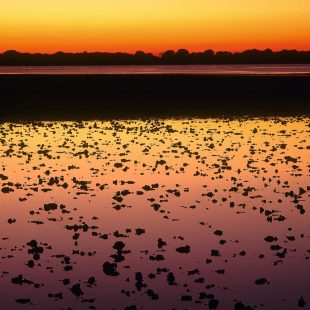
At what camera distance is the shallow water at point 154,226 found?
12250 mm

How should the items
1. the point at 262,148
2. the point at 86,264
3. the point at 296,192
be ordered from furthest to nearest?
the point at 262,148
the point at 296,192
the point at 86,264

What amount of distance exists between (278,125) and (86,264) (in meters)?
36.9

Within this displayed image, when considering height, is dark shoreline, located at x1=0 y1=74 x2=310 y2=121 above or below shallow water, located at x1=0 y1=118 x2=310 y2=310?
below

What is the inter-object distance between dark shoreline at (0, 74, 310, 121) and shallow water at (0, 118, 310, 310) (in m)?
27.2

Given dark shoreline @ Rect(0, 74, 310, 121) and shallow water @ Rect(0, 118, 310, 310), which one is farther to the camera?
dark shoreline @ Rect(0, 74, 310, 121)

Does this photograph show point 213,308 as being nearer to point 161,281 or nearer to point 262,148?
point 161,281

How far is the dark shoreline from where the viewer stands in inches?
2469

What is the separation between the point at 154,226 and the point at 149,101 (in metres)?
64.9

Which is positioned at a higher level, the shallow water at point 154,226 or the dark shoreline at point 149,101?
the shallow water at point 154,226

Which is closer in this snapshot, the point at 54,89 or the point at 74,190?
the point at 74,190

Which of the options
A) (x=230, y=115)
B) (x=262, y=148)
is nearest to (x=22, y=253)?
(x=262, y=148)

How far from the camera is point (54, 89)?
10375cm

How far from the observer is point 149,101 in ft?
268

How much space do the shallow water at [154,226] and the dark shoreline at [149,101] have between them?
27.2m
